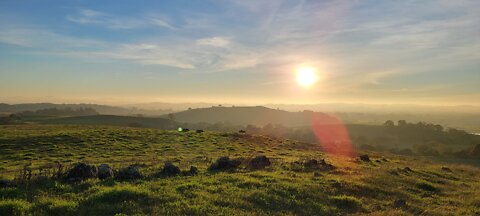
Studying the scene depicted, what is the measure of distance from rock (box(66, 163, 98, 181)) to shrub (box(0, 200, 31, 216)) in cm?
491

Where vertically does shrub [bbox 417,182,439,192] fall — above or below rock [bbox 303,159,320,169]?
below

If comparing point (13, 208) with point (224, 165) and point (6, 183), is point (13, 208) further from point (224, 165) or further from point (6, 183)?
point (224, 165)

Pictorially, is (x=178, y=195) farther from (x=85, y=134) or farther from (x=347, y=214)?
(x=85, y=134)

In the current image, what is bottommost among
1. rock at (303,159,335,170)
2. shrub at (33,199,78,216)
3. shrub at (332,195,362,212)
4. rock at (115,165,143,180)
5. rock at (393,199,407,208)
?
rock at (393,199,407,208)

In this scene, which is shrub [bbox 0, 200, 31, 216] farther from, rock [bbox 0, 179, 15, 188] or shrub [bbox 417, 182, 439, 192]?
shrub [bbox 417, 182, 439, 192]

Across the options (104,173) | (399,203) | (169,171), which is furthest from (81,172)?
(399,203)

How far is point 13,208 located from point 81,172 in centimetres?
605

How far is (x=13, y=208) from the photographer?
42.3 feet

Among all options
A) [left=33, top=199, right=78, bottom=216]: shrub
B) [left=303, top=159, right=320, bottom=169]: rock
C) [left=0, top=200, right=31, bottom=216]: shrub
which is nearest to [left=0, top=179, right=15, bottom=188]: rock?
[left=0, top=200, right=31, bottom=216]: shrub

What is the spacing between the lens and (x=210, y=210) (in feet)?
47.5

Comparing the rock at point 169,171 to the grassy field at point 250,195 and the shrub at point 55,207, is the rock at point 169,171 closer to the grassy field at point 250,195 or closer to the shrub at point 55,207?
the grassy field at point 250,195

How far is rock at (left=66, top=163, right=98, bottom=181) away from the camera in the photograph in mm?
18547

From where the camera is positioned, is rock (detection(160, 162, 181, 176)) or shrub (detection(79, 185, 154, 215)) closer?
shrub (detection(79, 185, 154, 215))

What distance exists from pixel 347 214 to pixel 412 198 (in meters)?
7.01
